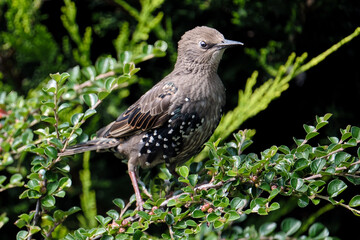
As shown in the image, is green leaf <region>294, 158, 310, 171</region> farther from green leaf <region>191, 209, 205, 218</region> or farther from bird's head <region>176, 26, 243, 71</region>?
bird's head <region>176, 26, 243, 71</region>

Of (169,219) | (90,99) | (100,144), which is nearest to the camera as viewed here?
(169,219)

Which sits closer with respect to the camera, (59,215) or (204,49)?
(59,215)

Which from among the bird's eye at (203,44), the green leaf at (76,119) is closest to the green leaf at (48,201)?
the green leaf at (76,119)

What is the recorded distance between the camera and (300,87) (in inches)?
126

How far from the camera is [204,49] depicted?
261cm

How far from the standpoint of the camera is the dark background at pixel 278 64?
307 cm

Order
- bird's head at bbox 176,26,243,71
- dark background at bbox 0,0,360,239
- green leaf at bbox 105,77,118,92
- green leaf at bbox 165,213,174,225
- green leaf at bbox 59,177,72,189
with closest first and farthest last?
green leaf at bbox 165,213,174,225, green leaf at bbox 59,177,72,189, green leaf at bbox 105,77,118,92, bird's head at bbox 176,26,243,71, dark background at bbox 0,0,360,239

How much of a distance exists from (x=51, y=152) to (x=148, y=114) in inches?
28.0

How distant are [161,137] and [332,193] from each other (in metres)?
1.04

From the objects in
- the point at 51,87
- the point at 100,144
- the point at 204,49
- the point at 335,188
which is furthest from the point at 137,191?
the point at 335,188

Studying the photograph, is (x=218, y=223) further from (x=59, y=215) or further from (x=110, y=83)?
(x=110, y=83)

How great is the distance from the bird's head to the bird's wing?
0.20 m

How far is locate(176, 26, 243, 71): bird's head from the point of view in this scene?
257 centimetres

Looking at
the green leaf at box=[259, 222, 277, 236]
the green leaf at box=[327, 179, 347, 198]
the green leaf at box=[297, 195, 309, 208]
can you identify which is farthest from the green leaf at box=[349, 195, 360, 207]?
the green leaf at box=[259, 222, 277, 236]
